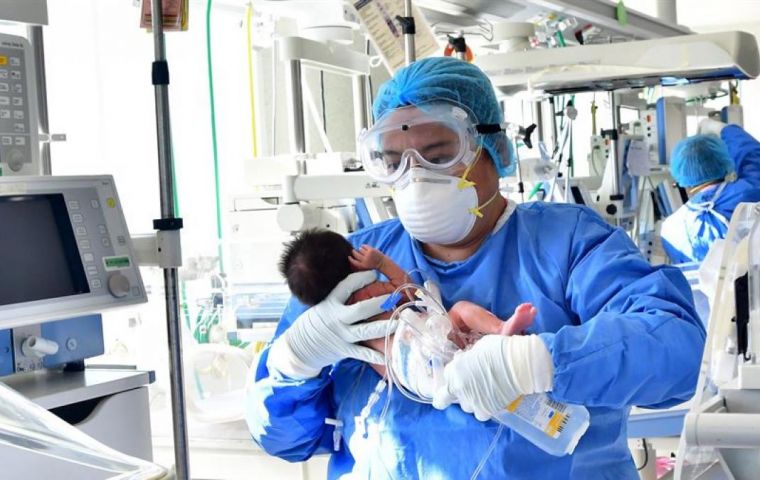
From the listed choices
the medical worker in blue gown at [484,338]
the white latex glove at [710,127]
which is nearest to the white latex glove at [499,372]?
the medical worker in blue gown at [484,338]

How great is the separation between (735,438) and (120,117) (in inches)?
158

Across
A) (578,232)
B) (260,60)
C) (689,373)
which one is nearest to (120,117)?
(260,60)

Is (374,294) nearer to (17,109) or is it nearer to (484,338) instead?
(484,338)

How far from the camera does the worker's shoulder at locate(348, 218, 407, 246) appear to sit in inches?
79.0

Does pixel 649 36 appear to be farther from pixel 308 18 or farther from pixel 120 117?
pixel 120 117

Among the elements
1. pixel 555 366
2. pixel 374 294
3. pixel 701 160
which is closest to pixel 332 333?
pixel 374 294

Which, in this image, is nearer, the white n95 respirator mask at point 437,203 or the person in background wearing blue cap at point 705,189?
the white n95 respirator mask at point 437,203

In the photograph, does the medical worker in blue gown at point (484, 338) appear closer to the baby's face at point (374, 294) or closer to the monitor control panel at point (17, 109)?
the baby's face at point (374, 294)

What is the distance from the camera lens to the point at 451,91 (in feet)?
6.14

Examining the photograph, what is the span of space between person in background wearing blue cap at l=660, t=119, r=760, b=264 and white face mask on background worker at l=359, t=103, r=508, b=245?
3.13 metres

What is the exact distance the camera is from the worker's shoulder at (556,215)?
1799 millimetres

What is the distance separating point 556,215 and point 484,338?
38 centimetres

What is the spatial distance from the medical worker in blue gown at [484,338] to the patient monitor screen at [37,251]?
454mm

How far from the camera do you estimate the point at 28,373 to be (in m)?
2.16
